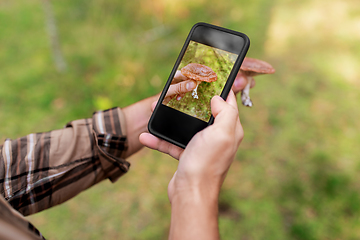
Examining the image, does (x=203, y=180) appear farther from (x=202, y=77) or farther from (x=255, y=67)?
(x=255, y=67)

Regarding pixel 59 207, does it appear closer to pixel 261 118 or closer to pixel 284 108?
pixel 261 118

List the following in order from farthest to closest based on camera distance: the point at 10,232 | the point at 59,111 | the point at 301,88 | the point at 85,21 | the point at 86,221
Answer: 1. the point at 85,21
2. the point at 301,88
3. the point at 59,111
4. the point at 86,221
5. the point at 10,232

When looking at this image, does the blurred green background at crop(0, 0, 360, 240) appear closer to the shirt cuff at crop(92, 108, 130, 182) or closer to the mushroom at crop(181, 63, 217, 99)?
the shirt cuff at crop(92, 108, 130, 182)

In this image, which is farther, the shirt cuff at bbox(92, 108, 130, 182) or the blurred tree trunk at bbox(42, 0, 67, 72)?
the blurred tree trunk at bbox(42, 0, 67, 72)

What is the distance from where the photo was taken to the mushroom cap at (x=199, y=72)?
1.12 m

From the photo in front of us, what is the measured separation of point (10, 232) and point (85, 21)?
3274 mm

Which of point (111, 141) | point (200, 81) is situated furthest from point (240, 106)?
point (111, 141)

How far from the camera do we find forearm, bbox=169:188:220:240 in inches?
27.3

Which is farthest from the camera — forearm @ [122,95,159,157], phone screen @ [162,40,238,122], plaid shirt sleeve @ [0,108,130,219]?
forearm @ [122,95,159,157]

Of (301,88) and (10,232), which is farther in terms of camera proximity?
(301,88)

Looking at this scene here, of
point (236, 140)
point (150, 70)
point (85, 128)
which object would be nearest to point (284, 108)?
point (150, 70)

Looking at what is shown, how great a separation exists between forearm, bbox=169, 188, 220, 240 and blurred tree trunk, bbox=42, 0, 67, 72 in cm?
250

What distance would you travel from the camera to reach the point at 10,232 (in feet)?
1.93

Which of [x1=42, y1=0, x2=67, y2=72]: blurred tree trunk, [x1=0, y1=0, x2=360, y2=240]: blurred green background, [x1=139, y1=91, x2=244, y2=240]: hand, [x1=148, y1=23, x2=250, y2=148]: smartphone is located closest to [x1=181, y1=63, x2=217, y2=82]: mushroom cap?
[x1=148, y1=23, x2=250, y2=148]: smartphone
